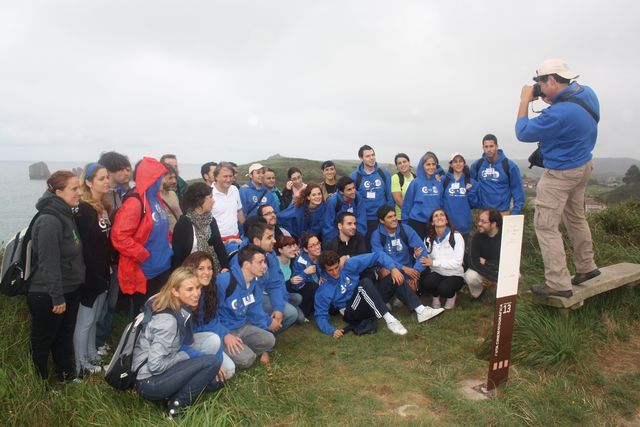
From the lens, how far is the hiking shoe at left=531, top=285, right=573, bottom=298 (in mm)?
4363

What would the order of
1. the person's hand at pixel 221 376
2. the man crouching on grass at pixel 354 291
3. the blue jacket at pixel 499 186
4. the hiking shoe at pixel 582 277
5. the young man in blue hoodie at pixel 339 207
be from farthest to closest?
the blue jacket at pixel 499 186, the young man in blue hoodie at pixel 339 207, the man crouching on grass at pixel 354 291, the hiking shoe at pixel 582 277, the person's hand at pixel 221 376

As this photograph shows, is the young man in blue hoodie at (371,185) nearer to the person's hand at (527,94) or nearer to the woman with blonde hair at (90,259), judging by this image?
the person's hand at (527,94)

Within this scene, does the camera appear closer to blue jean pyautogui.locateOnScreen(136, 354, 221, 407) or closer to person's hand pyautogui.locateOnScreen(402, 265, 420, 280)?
person's hand pyautogui.locateOnScreen(402, 265, 420, 280)

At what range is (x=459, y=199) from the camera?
22.1 ft

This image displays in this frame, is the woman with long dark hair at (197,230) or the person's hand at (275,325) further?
the person's hand at (275,325)

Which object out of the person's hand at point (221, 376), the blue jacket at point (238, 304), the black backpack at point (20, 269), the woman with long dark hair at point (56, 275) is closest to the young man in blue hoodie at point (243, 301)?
the blue jacket at point (238, 304)

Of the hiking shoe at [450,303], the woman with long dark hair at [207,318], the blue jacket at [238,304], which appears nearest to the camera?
the woman with long dark hair at [207,318]

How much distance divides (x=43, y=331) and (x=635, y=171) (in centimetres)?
1528

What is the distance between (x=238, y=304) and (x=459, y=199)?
405 cm

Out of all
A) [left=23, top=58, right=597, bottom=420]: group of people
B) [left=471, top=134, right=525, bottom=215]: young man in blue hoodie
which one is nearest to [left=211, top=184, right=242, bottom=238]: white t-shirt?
[left=23, top=58, right=597, bottom=420]: group of people

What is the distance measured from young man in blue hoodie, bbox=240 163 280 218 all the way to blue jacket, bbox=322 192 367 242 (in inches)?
34.1

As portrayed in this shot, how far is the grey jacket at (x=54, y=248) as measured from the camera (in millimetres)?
3562

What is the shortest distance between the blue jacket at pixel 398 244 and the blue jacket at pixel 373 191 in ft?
2.57

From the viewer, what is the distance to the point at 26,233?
3691mm
